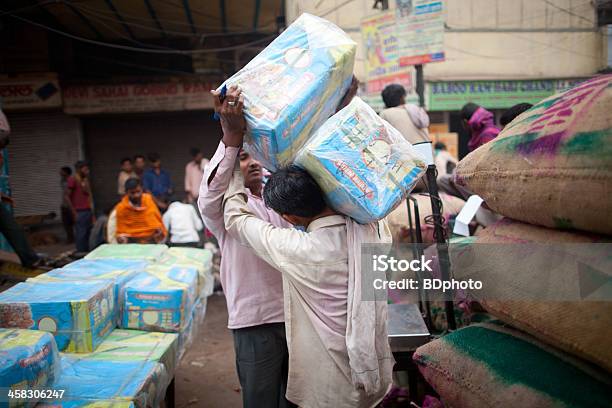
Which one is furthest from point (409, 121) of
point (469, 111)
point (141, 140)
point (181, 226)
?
point (141, 140)

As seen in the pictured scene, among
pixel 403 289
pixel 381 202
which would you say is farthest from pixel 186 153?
pixel 381 202

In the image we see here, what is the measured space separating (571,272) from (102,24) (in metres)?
9.76

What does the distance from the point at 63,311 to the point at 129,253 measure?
134cm

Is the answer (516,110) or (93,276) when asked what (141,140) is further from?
(516,110)

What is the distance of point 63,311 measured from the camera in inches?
79.8

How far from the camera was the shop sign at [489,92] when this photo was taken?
11453 millimetres

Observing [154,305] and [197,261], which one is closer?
[154,305]

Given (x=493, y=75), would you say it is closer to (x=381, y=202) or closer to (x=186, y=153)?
(x=186, y=153)

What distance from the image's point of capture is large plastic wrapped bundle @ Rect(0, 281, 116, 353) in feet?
6.54

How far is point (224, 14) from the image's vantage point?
9.06 meters

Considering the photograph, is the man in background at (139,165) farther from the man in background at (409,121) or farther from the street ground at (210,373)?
the man in background at (409,121)

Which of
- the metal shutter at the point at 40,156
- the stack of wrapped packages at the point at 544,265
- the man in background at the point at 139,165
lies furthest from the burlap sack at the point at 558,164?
the metal shutter at the point at 40,156

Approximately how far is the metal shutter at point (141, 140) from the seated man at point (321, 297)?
404 inches

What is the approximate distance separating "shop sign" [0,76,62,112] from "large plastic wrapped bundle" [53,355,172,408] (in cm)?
984
